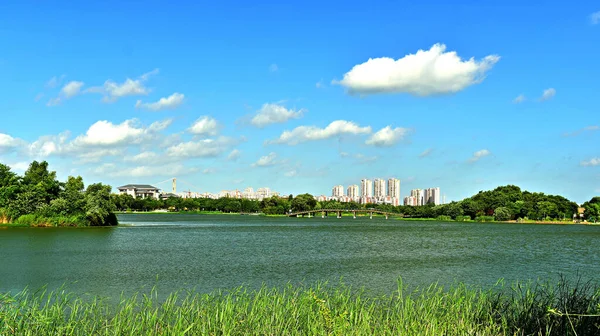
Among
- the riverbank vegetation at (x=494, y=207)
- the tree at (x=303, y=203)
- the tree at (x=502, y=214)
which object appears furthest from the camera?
the tree at (x=303, y=203)

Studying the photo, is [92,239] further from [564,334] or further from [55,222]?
[564,334]

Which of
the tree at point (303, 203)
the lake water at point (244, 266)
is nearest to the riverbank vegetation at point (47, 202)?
the lake water at point (244, 266)

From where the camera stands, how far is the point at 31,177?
58.9 meters

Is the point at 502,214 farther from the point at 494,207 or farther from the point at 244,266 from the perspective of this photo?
the point at 244,266

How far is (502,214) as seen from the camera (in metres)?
114

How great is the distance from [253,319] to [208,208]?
175456 mm

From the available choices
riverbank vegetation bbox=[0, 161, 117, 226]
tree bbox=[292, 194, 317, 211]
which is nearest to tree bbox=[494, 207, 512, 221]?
tree bbox=[292, 194, 317, 211]

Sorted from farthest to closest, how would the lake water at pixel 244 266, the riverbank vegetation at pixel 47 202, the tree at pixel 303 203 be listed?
the tree at pixel 303 203 → the riverbank vegetation at pixel 47 202 → the lake water at pixel 244 266

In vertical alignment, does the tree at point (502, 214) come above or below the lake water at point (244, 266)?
above

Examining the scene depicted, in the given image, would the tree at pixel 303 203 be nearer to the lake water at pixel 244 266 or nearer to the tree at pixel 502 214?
the tree at pixel 502 214

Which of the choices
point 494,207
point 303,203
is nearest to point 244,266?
point 494,207

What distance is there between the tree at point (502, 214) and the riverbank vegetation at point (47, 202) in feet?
281

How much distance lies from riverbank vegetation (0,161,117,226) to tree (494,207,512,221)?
8555 centimetres

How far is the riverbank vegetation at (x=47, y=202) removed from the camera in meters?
55.0
